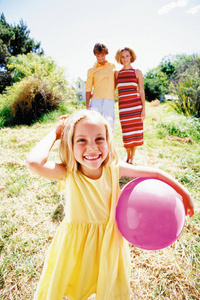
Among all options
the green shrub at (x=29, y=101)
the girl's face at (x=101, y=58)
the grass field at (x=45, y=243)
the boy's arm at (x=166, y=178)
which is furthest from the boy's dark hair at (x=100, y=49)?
the green shrub at (x=29, y=101)

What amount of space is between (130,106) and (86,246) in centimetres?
285

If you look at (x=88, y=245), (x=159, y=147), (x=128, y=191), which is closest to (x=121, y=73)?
(x=159, y=147)

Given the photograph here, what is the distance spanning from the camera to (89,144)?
49.3 inches

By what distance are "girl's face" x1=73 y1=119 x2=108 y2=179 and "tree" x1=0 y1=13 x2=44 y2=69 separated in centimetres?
2692

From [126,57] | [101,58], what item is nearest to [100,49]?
[101,58]

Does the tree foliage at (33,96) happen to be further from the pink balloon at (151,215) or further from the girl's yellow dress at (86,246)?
the pink balloon at (151,215)

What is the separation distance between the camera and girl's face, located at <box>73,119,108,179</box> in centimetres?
124

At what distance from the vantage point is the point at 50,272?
1334 mm

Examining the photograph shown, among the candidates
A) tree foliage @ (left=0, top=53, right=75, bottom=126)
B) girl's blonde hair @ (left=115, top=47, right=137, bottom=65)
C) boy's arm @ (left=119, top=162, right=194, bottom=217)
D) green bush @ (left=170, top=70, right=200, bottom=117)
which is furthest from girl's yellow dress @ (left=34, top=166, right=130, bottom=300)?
green bush @ (left=170, top=70, right=200, bottom=117)

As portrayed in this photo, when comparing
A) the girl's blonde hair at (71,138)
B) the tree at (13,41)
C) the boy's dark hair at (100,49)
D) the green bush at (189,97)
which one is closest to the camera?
the girl's blonde hair at (71,138)

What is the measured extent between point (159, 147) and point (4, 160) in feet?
13.6

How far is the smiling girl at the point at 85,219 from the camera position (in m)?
1.22

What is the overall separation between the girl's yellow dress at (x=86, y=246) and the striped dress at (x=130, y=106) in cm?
238

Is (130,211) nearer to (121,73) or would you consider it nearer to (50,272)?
(50,272)
